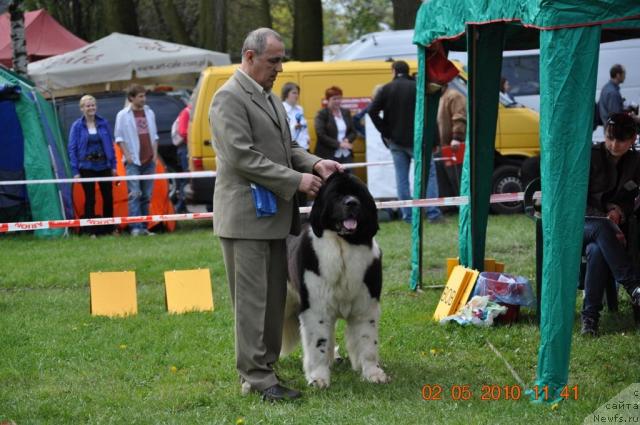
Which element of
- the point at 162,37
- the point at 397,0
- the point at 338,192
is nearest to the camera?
the point at 338,192

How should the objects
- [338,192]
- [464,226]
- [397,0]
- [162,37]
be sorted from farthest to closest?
1. [162,37]
2. [397,0]
3. [464,226]
4. [338,192]

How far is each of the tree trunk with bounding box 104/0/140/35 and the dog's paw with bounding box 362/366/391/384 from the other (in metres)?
22.2

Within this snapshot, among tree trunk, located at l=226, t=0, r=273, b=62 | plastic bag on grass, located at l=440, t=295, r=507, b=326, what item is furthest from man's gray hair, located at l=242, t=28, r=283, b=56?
tree trunk, located at l=226, t=0, r=273, b=62

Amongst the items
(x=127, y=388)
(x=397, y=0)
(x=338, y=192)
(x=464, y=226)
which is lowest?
(x=127, y=388)

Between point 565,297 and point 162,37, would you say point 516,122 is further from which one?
point 162,37

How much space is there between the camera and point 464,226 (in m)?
8.48

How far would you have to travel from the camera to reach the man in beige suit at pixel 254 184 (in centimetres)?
546

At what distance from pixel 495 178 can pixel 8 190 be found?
7241 millimetres

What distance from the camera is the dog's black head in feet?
18.1

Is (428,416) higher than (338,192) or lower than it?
lower

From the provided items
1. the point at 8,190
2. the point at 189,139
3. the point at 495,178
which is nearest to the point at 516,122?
the point at 495,178

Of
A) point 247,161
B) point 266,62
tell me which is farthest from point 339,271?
point 266,62

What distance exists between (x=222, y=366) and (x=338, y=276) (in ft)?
4.21

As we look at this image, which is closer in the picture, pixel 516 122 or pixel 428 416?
pixel 428 416
